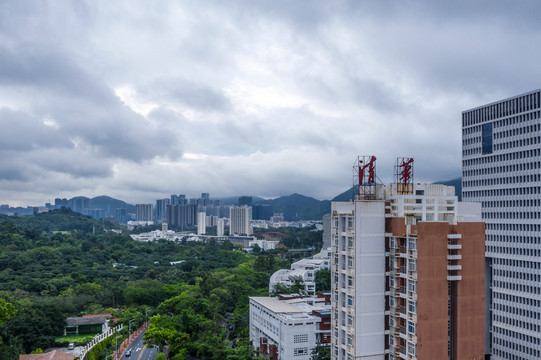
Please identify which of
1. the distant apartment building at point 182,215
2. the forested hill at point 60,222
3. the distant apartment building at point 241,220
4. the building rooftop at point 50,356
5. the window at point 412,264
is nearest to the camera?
the window at point 412,264

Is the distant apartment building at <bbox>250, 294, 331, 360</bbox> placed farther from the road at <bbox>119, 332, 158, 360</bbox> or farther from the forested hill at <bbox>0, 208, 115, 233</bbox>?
the forested hill at <bbox>0, 208, 115, 233</bbox>

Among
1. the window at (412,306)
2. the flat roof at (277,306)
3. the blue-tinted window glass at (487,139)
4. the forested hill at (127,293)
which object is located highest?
the blue-tinted window glass at (487,139)

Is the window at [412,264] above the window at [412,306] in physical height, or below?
above

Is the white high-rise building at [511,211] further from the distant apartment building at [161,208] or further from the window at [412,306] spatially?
the distant apartment building at [161,208]

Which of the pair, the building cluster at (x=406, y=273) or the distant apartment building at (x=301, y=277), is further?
the distant apartment building at (x=301, y=277)

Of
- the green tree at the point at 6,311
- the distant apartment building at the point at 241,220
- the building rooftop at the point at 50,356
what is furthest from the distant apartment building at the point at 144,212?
the building rooftop at the point at 50,356
